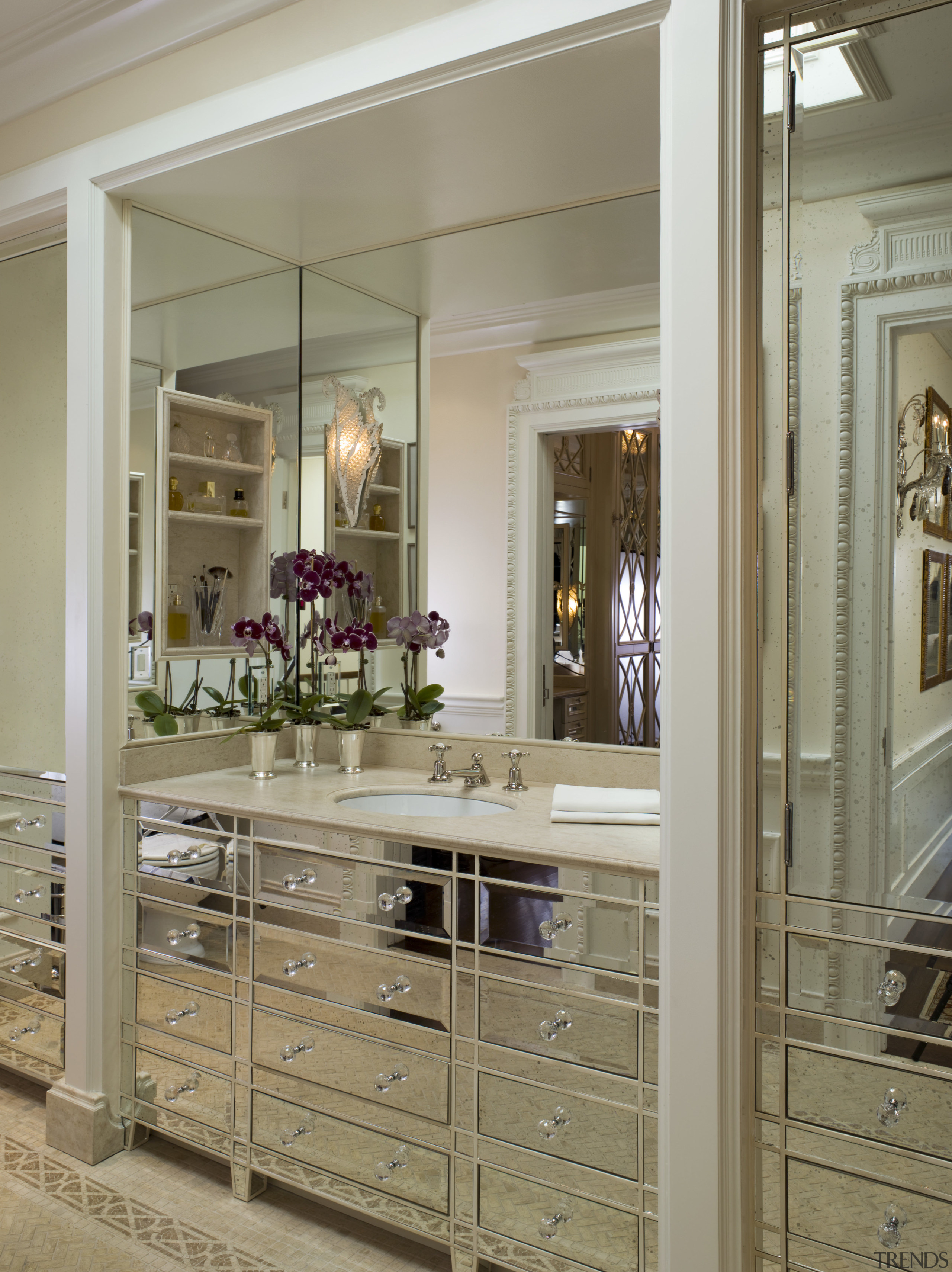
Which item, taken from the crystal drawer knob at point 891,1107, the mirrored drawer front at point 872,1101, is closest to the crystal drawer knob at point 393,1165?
the mirrored drawer front at point 872,1101

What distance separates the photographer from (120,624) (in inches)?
96.8

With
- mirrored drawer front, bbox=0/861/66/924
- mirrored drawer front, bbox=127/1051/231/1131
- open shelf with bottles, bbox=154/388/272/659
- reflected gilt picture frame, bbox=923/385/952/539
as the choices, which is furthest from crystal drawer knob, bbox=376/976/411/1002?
reflected gilt picture frame, bbox=923/385/952/539

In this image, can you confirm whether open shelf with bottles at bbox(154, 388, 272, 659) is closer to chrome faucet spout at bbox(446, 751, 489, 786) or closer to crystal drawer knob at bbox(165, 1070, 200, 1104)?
chrome faucet spout at bbox(446, 751, 489, 786)

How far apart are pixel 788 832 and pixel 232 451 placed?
6.40 feet

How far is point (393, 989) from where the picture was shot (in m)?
1.94

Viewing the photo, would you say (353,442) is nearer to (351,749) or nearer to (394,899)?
(351,749)

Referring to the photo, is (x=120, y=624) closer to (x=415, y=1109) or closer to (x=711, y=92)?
(x=415, y=1109)

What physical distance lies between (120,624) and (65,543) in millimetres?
274

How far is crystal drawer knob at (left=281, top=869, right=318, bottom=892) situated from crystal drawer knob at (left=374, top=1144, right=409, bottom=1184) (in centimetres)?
55

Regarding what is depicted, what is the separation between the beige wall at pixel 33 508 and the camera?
263 centimetres

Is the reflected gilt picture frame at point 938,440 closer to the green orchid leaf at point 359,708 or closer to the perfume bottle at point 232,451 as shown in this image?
the green orchid leaf at point 359,708

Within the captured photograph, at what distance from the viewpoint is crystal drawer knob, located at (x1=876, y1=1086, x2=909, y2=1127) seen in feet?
4.78

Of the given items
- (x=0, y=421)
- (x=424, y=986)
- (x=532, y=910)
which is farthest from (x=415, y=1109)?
(x=0, y=421)

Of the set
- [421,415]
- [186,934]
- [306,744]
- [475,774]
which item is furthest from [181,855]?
[421,415]
